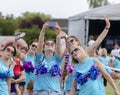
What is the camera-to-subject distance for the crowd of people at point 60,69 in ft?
26.6

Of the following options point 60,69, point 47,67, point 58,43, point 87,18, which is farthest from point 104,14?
point 47,67

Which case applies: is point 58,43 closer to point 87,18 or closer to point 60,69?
point 60,69

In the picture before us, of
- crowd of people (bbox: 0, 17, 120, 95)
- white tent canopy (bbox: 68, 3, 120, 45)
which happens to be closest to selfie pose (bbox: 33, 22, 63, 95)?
crowd of people (bbox: 0, 17, 120, 95)

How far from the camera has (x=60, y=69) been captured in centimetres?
996

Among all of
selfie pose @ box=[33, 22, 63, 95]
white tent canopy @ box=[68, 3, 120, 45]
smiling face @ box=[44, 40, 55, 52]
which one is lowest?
white tent canopy @ box=[68, 3, 120, 45]

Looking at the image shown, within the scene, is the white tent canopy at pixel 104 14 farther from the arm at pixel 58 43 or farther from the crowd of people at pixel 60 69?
the arm at pixel 58 43

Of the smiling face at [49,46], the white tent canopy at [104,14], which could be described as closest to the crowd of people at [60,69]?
the smiling face at [49,46]

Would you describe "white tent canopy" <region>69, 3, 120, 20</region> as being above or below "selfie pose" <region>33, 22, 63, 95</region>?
below

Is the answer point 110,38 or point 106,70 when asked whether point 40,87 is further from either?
point 110,38

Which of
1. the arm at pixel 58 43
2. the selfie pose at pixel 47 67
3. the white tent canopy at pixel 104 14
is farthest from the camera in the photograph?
the white tent canopy at pixel 104 14

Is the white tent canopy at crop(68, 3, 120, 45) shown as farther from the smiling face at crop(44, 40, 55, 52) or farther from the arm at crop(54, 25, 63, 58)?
the smiling face at crop(44, 40, 55, 52)

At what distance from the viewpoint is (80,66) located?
8148 millimetres

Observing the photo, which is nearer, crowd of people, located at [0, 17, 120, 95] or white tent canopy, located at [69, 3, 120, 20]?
crowd of people, located at [0, 17, 120, 95]

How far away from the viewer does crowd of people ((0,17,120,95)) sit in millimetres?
8094
